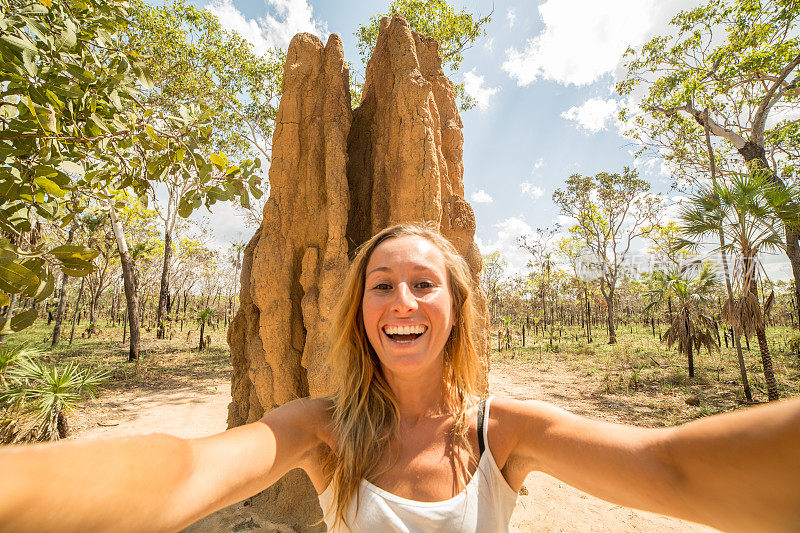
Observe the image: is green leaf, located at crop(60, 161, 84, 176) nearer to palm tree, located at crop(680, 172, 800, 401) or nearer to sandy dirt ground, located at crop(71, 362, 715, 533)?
sandy dirt ground, located at crop(71, 362, 715, 533)

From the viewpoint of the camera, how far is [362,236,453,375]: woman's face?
1438mm

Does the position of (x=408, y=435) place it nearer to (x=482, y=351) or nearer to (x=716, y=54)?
(x=482, y=351)

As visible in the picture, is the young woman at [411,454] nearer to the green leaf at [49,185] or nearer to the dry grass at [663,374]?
the green leaf at [49,185]

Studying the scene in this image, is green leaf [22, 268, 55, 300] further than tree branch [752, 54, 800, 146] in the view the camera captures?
No

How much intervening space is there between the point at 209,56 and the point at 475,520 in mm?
14718

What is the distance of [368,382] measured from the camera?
1.56 meters

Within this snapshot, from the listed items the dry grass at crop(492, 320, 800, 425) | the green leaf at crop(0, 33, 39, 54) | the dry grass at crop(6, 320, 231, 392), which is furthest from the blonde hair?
the dry grass at crop(6, 320, 231, 392)

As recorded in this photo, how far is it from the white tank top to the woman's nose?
0.57 metres

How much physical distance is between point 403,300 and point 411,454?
0.59m

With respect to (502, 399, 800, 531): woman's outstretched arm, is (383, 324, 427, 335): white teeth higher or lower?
higher

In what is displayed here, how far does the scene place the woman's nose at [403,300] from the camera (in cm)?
143

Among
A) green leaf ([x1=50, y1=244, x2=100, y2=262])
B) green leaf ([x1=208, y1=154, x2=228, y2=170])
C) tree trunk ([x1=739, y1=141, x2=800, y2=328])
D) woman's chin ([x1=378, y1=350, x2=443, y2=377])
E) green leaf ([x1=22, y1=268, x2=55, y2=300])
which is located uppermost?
tree trunk ([x1=739, y1=141, x2=800, y2=328])

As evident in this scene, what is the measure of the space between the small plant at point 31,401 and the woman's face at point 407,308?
7136 millimetres

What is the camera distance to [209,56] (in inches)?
473
